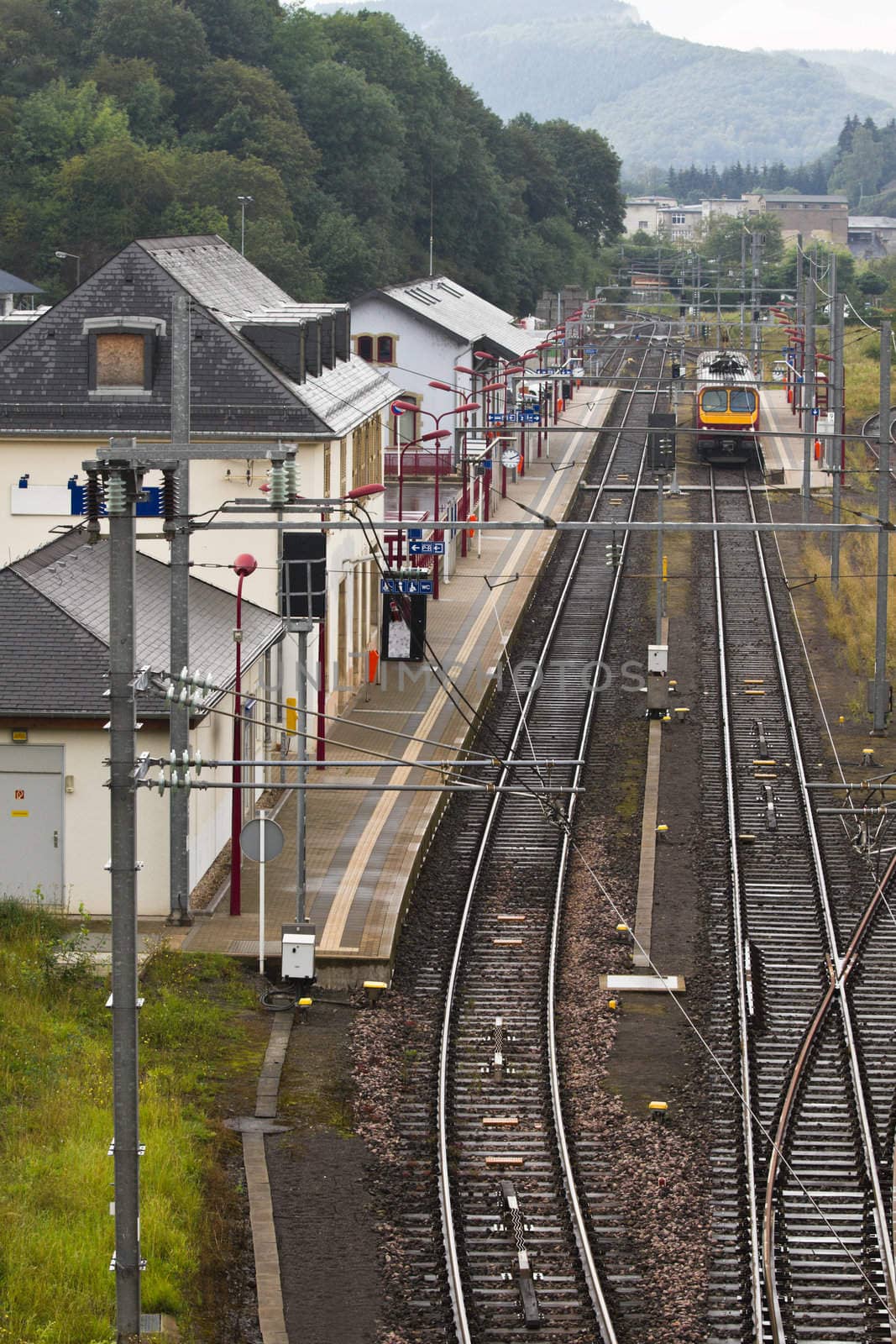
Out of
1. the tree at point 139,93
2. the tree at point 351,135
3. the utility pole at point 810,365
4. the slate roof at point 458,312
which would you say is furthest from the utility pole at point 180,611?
the tree at point 351,135

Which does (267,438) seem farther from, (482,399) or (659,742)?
(482,399)

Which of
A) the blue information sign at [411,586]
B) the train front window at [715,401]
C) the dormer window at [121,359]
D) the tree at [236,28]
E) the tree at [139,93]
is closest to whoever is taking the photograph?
the dormer window at [121,359]

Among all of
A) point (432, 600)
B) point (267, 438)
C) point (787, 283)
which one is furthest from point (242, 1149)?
point (787, 283)

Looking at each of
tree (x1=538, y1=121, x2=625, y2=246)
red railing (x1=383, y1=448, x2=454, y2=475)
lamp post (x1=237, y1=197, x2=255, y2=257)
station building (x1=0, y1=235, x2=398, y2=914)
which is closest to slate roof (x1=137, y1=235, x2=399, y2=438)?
station building (x1=0, y1=235, x2=398, y2=914)

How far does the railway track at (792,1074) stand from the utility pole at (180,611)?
5960mm

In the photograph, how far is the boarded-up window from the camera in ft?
88.6

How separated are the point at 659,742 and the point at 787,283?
105265 mm

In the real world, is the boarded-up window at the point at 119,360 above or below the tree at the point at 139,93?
below

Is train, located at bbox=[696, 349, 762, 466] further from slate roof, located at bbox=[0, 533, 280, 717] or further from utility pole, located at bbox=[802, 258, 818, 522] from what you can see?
slate roof, located at bbox=[0, 533, 280, 717]

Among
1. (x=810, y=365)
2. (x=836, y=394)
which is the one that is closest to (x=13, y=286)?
(x=810, y=365)

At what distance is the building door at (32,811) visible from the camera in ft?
69.9

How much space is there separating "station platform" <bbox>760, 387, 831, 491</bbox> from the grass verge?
28.3 metres

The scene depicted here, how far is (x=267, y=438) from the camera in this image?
26953 mm

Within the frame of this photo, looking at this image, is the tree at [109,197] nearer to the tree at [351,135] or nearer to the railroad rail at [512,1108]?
the tree at [351,135]
